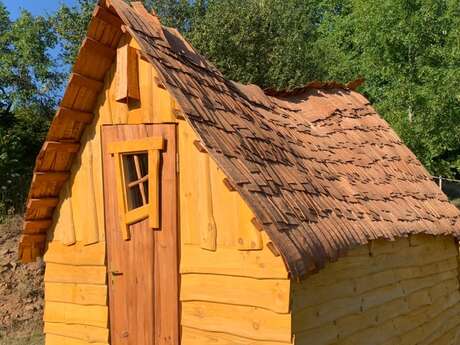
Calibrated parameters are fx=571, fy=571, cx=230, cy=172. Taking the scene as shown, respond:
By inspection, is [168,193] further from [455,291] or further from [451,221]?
[455,291]

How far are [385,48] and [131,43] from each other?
13657 millimetres

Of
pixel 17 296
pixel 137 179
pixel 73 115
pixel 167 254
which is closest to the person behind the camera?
pixel 167 254

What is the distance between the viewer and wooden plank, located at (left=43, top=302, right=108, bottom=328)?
5.93 meters

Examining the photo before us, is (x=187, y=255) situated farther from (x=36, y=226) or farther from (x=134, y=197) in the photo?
(x=36, y=226)

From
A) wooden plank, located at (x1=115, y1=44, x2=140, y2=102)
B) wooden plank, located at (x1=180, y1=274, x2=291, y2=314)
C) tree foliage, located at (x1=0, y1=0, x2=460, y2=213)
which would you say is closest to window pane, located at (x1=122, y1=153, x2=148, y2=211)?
wooden plank, located at (x1=115, y1=44, x2=140, y2=102)

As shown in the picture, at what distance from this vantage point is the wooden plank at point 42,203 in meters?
6.17

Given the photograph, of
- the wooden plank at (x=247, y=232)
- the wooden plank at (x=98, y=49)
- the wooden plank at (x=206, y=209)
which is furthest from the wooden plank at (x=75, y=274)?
the wooden plank at (x=98, y=49)

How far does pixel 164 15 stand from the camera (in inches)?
849

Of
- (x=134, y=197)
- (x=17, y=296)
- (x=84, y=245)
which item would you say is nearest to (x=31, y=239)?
(x=84, y=245)

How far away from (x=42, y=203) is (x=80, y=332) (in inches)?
57.1

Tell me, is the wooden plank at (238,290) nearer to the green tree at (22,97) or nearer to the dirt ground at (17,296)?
the dirt ground at (17,296)

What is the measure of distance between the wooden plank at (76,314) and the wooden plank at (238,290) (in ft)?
3.71

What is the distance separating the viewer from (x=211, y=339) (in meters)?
5.12

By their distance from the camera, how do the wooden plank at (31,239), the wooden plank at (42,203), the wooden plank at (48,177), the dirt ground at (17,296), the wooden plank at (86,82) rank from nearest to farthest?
the wooden plank at (86,82) → the wooden plank at (48,177) → the wooden plank at (42,203) → the wooden plank at (31,239) → the dirt ground at (17,296)
